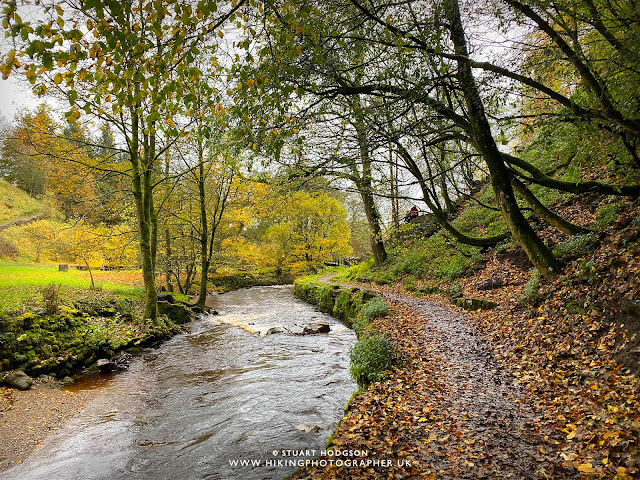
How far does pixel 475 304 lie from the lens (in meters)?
9.75

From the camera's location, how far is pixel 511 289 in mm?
9695

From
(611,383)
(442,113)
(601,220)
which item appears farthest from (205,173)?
(611,383)

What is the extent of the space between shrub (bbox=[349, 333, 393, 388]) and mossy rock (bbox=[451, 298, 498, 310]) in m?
3.86

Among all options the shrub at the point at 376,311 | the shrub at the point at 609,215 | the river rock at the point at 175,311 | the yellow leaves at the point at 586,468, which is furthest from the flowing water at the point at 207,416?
the shrub at the point at 609,215

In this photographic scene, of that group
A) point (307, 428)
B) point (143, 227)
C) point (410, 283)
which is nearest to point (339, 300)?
point (410, 283)

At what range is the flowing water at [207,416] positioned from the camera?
447cm

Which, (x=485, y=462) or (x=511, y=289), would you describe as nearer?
(x=485, y=462)

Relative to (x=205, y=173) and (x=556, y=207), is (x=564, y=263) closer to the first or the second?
(x=556, y=207)

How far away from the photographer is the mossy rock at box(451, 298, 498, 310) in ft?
30.2

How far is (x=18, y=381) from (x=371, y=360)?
6.84m

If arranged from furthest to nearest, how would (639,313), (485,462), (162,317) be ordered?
1. (162,317)
2. (639,313)
3. (485,462)

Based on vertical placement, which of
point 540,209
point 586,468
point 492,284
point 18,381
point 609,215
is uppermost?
point 540,209

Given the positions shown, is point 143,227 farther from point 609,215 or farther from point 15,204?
point 15,204

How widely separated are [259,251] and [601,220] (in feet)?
82.5
